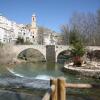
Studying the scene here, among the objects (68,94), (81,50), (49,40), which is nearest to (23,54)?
(81,50)

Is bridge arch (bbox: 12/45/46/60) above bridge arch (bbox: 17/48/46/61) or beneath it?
above

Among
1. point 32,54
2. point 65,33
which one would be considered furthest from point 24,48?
point 65,33

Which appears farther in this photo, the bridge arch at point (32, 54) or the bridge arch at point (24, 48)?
the bridge arch at point (32, 54)

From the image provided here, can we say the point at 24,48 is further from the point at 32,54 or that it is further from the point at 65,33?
the point at 65,33

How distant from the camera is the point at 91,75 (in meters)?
30.8

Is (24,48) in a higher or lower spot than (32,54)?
higher

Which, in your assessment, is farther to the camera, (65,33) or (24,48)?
(65,33)

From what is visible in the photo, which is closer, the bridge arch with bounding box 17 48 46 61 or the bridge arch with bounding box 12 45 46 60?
the bridge arch with bounding box 12 45 46 60

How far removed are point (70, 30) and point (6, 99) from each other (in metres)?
55.8

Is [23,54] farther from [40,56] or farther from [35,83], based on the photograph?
[35,83]

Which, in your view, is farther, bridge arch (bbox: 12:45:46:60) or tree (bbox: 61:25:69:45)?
tree (bbox: 61:25:69:45)

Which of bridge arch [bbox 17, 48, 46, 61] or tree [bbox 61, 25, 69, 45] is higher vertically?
tree [bbox 61, 25, 69, 45]

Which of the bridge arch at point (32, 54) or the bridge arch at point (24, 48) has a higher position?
the bridge arch at point (24, 48)

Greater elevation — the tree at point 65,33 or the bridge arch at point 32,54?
the tree at point 65,33
